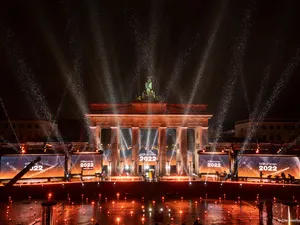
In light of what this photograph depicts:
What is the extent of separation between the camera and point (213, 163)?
46219 millimetres

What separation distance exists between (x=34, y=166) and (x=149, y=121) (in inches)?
807

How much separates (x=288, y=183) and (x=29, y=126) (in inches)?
2518

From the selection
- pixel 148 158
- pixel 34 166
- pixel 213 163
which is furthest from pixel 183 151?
pixel 34 166

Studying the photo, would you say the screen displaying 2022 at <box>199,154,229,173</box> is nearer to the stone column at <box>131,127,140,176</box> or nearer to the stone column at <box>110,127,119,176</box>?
the stone column at <box>131,127,140,176</box>

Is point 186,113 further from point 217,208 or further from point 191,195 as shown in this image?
point 217,208

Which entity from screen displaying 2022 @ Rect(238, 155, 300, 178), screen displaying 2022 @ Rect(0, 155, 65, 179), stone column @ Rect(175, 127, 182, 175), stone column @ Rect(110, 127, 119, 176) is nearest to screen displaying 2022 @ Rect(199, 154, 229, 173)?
screen displaying 2022 @ Rect(238, 155, 300, 178)

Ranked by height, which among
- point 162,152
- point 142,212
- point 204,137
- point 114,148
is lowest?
point 142,212

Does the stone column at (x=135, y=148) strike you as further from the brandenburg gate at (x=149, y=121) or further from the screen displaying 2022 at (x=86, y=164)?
the screen displaying 2022 at (x=86, y=164)

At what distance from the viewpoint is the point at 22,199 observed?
105 ft

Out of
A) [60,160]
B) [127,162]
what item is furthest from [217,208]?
[127,162]

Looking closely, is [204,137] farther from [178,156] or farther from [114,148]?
[114,148]

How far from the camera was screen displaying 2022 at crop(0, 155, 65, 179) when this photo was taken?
3809cm

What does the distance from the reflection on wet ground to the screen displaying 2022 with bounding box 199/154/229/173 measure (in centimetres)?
1370

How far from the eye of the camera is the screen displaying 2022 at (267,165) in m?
39.4
